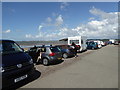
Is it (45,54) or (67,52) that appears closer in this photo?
(45,54)

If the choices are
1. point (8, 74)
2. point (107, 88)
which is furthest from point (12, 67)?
point (107, 88)

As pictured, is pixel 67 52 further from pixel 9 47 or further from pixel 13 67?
pixel 13 67

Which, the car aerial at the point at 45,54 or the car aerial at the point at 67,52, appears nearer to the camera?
the car aerial at the point at 45,54

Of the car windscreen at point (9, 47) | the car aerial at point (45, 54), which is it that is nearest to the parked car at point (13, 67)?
the car windscreen at point (9, 47)

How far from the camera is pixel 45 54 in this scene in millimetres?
9969

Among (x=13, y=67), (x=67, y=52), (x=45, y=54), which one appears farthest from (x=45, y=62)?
(x=13, y=67)

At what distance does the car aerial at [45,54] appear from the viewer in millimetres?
9783

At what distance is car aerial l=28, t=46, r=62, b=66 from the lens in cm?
978

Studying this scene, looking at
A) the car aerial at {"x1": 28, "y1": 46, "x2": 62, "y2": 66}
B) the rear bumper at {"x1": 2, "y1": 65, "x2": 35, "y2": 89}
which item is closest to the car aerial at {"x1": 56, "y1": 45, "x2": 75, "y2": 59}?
the car aerial at {"x1": 28, "y1": 46, "x2": 62, "y2": 66}

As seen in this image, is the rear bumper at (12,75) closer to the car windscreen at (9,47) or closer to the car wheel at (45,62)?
the car windscreen at (9,47)

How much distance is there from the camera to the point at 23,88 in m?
5.19

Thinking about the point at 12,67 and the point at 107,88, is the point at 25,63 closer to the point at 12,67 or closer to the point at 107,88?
the point at 12,67

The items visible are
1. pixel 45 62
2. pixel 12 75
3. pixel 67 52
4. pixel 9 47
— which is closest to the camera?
pixel 12 75

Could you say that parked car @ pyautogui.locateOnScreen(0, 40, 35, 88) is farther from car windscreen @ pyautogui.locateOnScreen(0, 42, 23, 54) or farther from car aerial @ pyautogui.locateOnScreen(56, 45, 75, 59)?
car aerial @ pyautogui.locateOnScreen(56, 45, 75, 59)
